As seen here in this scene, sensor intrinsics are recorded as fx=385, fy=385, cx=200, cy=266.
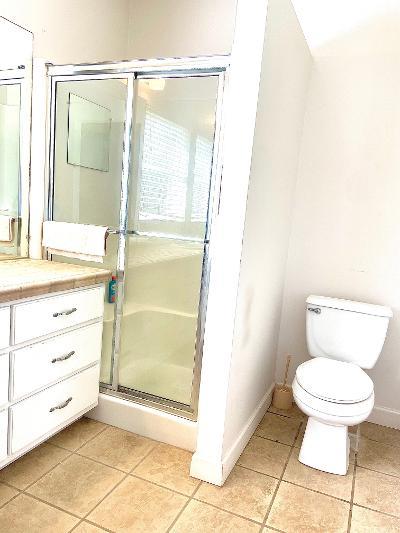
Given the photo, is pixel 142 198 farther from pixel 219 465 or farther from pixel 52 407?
pixel 219 465

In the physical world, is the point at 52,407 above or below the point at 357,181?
below

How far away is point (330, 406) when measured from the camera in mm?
1789

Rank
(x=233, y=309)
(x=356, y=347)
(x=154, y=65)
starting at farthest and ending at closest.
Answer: (x=356, y=347) → (x=154, y=65) → (x=233, y=309)

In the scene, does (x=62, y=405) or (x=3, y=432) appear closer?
(x=3, y=432)

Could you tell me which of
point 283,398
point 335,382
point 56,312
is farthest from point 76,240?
point 283,398

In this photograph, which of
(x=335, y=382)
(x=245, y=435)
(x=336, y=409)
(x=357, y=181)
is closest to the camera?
(x=336, y=409)

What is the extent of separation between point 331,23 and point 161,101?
3.64ft

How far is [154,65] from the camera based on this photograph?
74.2 inches

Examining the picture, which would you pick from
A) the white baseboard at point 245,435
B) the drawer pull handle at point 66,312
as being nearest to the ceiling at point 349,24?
the drawer pull handle at point 66,312

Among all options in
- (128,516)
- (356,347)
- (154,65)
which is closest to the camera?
(128,516)

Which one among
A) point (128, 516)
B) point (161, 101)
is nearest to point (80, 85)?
point (161, 101)

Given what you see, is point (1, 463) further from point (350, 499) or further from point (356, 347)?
point (356, 347)

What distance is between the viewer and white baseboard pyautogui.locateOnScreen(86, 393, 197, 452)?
6.47ft

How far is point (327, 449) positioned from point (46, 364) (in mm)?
1426
